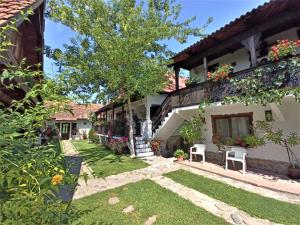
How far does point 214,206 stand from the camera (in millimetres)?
6770

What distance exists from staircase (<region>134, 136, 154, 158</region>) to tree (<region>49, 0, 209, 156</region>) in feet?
11.7

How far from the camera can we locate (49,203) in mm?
1697

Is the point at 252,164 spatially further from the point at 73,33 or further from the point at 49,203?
the point at 73,33

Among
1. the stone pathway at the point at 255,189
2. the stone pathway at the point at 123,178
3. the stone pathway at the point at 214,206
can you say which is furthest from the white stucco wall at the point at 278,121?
the stone pathway at the point at 214,206

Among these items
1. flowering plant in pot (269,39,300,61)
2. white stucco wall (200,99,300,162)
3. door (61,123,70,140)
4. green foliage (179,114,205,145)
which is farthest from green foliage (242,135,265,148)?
door (61,123,70,140)

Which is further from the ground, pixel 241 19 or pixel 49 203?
pixel 241 19

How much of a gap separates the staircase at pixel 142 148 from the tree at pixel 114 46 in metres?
3.55

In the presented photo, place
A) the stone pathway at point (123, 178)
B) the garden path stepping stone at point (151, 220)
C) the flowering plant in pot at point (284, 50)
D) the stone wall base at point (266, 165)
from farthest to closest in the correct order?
1. the stone wall base at point (266, 165)
2. the stone pathway at point (123, 178)
3. the flowering plant in pot at point (284, 50)
4. the garden path stepping stone at point (151, 220)

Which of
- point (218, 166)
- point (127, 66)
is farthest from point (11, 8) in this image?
point (218, 166)

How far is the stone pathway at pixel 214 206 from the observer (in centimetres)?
584

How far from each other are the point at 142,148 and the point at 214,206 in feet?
31.8

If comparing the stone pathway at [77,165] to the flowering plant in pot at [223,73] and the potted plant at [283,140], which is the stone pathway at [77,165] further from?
the potted plant at [283,140]

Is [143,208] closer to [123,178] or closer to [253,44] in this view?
[123,178]

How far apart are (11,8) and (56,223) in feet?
9.23
